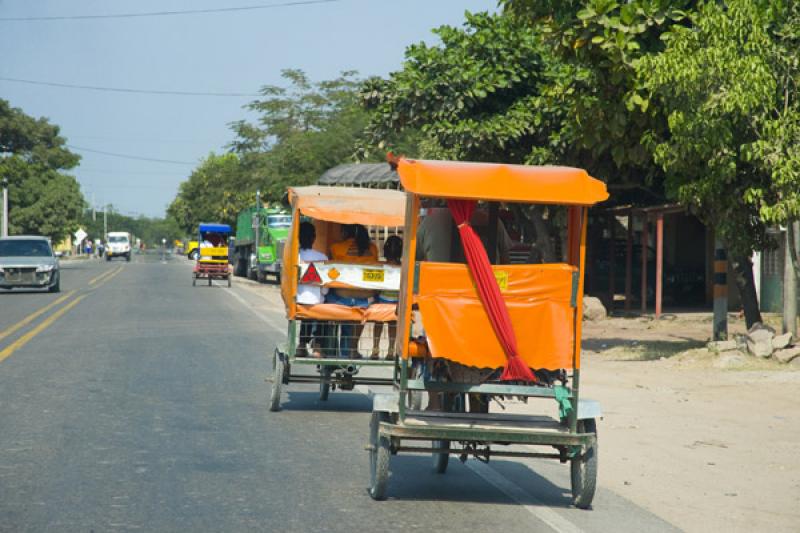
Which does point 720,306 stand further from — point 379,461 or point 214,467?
point 379,461

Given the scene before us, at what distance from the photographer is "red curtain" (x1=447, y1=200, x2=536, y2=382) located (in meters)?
7.31

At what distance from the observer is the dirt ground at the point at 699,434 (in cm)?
797

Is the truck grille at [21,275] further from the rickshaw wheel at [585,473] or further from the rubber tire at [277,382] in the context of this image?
the rickshaw wheel at [585,473]

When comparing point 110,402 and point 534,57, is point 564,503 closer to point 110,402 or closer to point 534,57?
point 110,402

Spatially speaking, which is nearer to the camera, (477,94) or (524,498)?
(524,498)

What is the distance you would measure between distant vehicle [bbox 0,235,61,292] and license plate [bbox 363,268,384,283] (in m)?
25.8

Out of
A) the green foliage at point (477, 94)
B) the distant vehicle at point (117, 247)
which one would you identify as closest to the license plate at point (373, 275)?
the green foliage at point (477, 94)

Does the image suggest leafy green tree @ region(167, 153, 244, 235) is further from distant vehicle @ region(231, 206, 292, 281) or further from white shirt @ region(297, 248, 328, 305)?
white shirt @ region(297, 248, 328, 305)

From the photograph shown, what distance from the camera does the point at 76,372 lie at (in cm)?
1466

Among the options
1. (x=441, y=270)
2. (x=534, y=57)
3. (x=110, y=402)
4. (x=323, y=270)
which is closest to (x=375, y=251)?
(x=323, y=270)

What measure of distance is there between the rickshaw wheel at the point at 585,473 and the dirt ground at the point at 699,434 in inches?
22.2

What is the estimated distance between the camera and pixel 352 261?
11.8 meters

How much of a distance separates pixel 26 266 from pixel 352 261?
1006 inches

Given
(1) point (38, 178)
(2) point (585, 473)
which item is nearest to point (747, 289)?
(2) point (585, 473)
